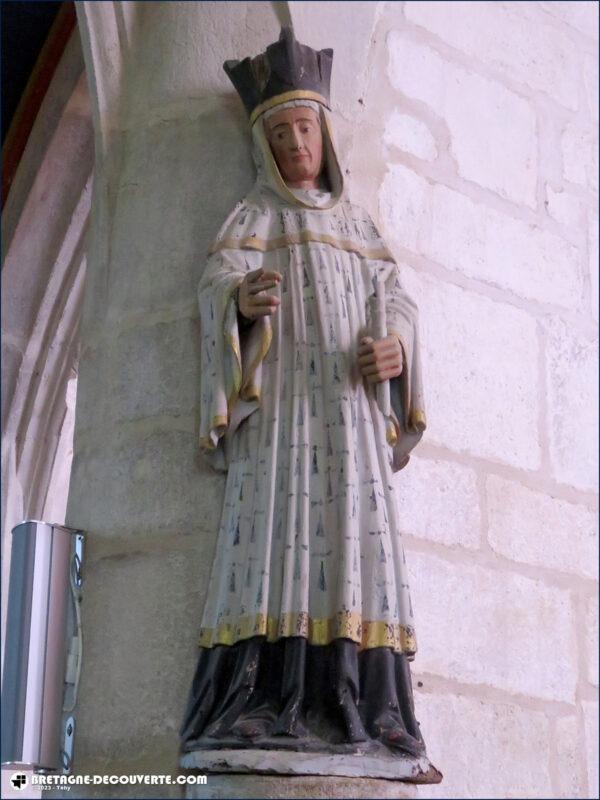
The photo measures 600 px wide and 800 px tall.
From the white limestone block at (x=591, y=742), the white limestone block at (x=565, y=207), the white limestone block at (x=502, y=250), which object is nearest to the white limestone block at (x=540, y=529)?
the white limestone block at (x=591, y=742)

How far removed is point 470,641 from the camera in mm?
3021

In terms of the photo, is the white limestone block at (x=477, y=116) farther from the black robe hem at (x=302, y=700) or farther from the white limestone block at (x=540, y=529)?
the black robe hem at (x=302, y=700)

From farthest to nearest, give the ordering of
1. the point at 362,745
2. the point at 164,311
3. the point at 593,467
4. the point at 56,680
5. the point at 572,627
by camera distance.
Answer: the point at 593,467 → the point at 572,627 → the point at 164,311 → the point at 56,680 → the point at 362,745

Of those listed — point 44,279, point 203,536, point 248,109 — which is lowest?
point 203,536

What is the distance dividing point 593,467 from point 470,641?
0.66 meters

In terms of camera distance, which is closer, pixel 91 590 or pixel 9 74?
pixel 91 590

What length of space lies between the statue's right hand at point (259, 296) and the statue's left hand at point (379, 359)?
19cm

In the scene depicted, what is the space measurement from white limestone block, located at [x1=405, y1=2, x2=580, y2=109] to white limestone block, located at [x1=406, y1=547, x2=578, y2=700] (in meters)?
1.33

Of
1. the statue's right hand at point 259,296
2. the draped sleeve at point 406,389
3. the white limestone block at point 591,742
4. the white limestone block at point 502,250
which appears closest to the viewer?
the statue's right hand at point 259,296

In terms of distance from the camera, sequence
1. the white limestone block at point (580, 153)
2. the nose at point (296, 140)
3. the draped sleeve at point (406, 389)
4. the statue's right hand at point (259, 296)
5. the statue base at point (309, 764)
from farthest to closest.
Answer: the white limestone block at point (580, 153), the nose at point (296, 140), the draped sleeve at point (406, 389), the statue's right hand at point (259, 296), the statue base at point (309, 764)

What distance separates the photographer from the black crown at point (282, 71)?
293cm

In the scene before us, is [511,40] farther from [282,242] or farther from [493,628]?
[493,628]

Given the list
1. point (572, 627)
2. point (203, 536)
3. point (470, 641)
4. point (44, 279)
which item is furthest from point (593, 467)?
point (44, 279)

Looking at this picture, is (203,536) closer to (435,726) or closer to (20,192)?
(435,726)
